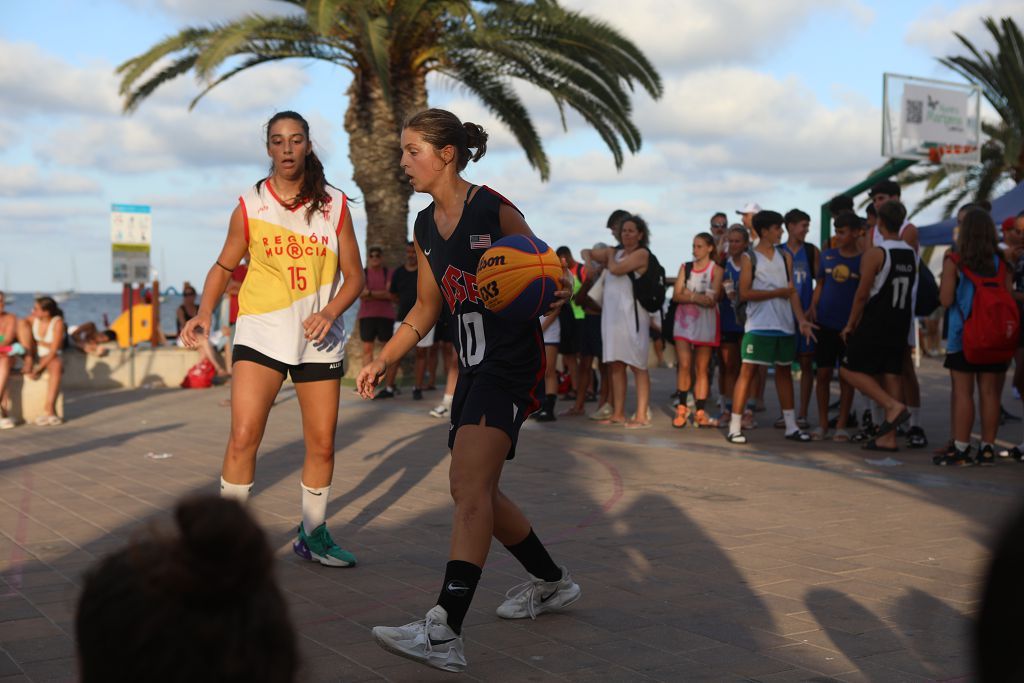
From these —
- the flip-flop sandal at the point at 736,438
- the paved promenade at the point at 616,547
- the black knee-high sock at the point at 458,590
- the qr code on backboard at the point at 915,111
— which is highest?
the qr code on backboard at the point at 915,111

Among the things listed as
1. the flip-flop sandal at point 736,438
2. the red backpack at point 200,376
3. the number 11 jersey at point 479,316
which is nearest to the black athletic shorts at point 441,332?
the red backpack at point 200,376

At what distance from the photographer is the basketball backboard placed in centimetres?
2409

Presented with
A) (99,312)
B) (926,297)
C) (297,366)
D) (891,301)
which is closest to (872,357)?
(891,301)

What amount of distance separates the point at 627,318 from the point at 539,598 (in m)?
7.16

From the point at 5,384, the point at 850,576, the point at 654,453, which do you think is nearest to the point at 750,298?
the point at 654,453

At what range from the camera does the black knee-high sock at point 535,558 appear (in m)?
4.68

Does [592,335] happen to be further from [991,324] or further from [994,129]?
[994,129]

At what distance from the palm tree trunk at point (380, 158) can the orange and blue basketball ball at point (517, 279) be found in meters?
14.3

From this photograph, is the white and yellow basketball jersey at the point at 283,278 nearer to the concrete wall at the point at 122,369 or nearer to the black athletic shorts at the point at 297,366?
the black athletic shorts at the point at 297,366

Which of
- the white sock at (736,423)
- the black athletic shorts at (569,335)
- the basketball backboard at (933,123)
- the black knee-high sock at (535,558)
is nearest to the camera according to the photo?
the black knee-high sock at (535,558)

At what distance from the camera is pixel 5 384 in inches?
507

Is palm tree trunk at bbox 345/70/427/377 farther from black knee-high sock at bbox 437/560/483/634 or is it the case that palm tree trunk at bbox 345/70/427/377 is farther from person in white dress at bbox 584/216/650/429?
black knee-high sock at bbox 437/560/483/634

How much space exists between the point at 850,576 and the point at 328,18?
36.9ft

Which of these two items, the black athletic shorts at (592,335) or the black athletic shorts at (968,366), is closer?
the black athletic shorts at (968,366)
